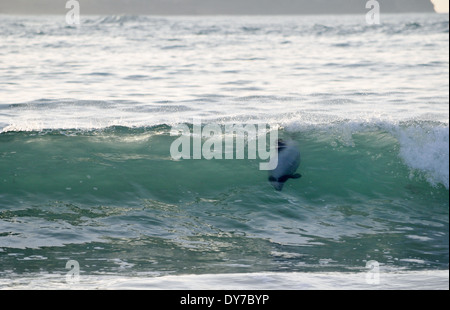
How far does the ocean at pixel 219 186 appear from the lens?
17.8 ft

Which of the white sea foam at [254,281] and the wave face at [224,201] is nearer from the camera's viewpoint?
the white sea foam at [254,281]

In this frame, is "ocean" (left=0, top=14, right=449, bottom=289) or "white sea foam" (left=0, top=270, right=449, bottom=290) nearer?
"white sea foam" (left=0, top=270, right=449, bottom=290)

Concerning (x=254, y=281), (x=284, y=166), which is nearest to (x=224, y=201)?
(x=284, y=166)

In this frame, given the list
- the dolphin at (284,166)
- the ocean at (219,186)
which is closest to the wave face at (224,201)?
the ocean at (219,186)

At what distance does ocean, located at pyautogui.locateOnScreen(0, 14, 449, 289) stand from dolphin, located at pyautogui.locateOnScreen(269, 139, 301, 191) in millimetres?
258

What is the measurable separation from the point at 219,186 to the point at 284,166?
4.33ft

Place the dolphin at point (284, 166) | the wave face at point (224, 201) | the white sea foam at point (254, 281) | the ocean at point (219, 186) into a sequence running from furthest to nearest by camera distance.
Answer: the dolphin at point (284, 166), the wave face at point (224, 201), the ocean at point (219, 186), the white sea foam at point (254, 281)

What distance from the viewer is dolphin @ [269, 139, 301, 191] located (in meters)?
7.77

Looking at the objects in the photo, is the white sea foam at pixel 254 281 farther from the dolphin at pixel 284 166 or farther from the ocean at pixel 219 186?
the dolphin at pixel 284 166

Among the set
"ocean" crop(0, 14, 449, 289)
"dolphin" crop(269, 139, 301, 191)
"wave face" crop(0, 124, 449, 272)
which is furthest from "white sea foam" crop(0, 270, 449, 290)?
"dolphin" crop(269, 139, 301, 191)

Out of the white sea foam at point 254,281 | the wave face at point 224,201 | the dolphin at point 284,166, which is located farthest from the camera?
the dolphin at point 284,166

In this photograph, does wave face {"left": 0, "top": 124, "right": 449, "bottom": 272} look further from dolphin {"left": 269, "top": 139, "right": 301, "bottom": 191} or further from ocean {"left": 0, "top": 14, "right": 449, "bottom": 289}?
dolphin {"left": 269, "top": 139, "right": 301, "bottom": 191}

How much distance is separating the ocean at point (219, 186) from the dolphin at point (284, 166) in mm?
258

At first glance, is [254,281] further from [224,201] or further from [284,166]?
[224,201]
